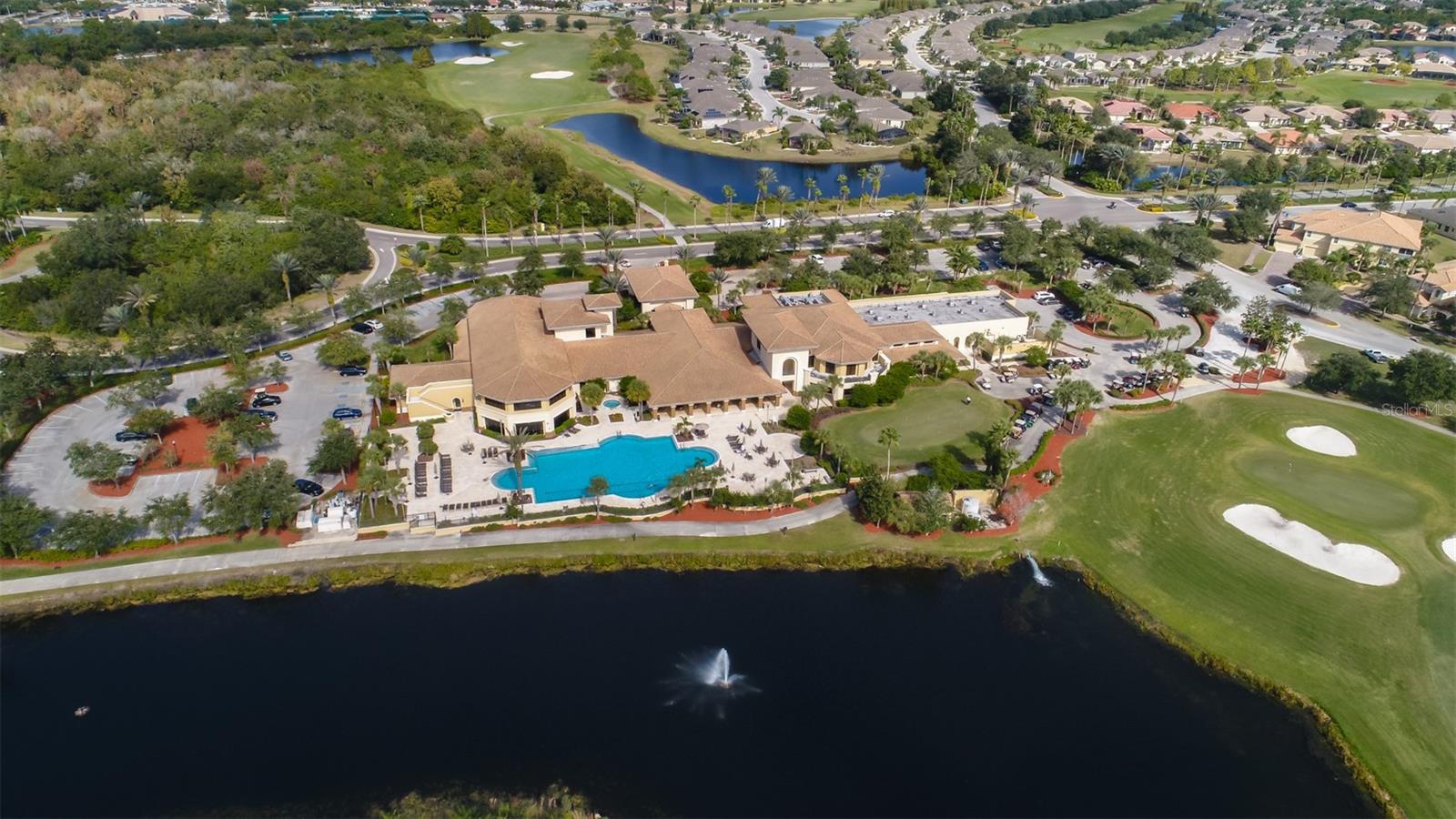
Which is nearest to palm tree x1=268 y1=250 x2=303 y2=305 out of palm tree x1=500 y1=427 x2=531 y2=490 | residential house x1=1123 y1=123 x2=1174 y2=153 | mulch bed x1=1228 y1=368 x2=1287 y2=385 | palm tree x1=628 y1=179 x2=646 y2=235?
palm tree x1=500 y1=427 x2=531 y2=490

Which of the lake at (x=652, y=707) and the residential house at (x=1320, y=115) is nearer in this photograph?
the lake at (x=652, y=707)

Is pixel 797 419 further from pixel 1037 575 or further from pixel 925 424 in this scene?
pixel 1037 575

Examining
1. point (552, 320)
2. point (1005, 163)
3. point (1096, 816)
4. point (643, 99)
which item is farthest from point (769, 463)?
point (643, 99)

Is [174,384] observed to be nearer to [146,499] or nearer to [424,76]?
[146,499]

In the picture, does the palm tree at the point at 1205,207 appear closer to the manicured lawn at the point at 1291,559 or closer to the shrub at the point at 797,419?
the manicured lawn at the point at 1291,559

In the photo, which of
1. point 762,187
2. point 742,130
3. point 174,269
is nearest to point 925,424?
point 762,187

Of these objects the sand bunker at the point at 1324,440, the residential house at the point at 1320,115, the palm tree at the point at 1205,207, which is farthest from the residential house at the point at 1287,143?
the sand bunker at the point at 1324,440

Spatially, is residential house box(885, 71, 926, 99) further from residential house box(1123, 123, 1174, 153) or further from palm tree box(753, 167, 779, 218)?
palm tree box(753, 167, 779, 218)
